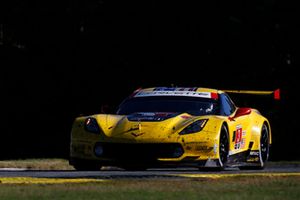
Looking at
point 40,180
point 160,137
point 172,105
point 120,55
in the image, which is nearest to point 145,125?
point 160,137

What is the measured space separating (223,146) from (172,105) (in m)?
1.20

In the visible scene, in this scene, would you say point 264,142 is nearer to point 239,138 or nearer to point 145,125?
point 239,138

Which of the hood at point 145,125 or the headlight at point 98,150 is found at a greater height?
the hood at point 145,125

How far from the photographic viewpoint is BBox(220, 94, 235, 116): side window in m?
15.7

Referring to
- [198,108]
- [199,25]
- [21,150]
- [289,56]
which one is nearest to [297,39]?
[289,56]

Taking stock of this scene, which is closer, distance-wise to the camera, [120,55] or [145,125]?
[145,125]

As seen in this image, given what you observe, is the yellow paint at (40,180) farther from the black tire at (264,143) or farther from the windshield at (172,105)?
the black tire at (264,143)

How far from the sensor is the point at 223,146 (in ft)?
48.4

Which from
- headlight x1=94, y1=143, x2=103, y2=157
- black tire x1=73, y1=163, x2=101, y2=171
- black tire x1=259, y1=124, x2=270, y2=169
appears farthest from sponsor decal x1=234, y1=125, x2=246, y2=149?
headlight x1=94, y1=143, x2=103, y2=157

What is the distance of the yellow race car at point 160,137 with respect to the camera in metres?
14.2

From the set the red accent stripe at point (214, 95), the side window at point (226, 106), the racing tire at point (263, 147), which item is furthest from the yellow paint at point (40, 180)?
the racing tire at point (263, 147)

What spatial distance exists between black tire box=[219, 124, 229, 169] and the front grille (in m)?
0.75

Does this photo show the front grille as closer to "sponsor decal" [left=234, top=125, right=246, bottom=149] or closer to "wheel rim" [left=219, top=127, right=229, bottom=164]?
"wheel rim" [left=219, top=127, right=229, bottom=164]

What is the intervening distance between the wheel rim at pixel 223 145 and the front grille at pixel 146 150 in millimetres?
770
